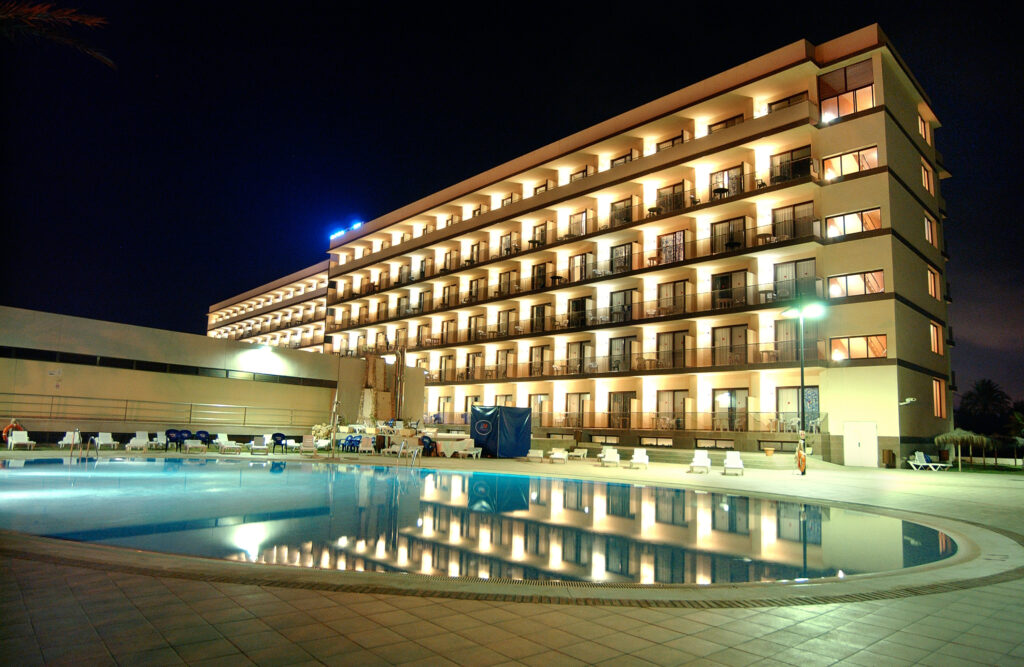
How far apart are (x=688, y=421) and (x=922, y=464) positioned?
10.3m

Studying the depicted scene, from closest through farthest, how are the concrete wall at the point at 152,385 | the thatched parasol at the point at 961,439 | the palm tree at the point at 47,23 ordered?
the palm tree at the point at 47,23, the concrete wall at the point at 152,385, the thatched parasol at the point at 961,439

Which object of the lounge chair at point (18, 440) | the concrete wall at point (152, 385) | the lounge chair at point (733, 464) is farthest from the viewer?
the concrete wall at point (152, 385)

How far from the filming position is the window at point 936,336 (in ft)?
103

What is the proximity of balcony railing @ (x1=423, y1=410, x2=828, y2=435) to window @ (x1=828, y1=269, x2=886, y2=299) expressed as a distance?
5.79 meters

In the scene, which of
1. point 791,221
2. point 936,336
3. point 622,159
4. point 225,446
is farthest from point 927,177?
point 225,446

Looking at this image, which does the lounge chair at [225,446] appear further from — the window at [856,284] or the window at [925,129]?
the window at [925,129]

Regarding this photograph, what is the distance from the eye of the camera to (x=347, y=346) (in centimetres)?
5809

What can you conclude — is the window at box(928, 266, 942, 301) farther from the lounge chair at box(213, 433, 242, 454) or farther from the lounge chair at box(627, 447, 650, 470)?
the lounge chair at box(213, 433, 242, 454)

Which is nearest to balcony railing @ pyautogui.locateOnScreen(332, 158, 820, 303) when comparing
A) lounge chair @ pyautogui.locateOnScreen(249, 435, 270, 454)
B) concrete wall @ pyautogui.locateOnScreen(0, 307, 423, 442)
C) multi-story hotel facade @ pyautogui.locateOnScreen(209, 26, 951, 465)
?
multi-story hotel facade @ pyautogui.locateOnScreen(209, 26, 951, 465)

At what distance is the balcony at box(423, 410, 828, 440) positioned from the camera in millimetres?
28422

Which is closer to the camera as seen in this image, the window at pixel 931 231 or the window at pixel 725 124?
the window at pixel 931 231

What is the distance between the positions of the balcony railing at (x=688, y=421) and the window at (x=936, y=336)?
9.02 metres

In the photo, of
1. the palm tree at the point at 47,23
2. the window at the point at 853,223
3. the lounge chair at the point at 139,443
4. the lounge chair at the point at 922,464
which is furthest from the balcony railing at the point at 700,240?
the palm tree at the point at 47,23

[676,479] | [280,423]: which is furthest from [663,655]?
[280,423]
